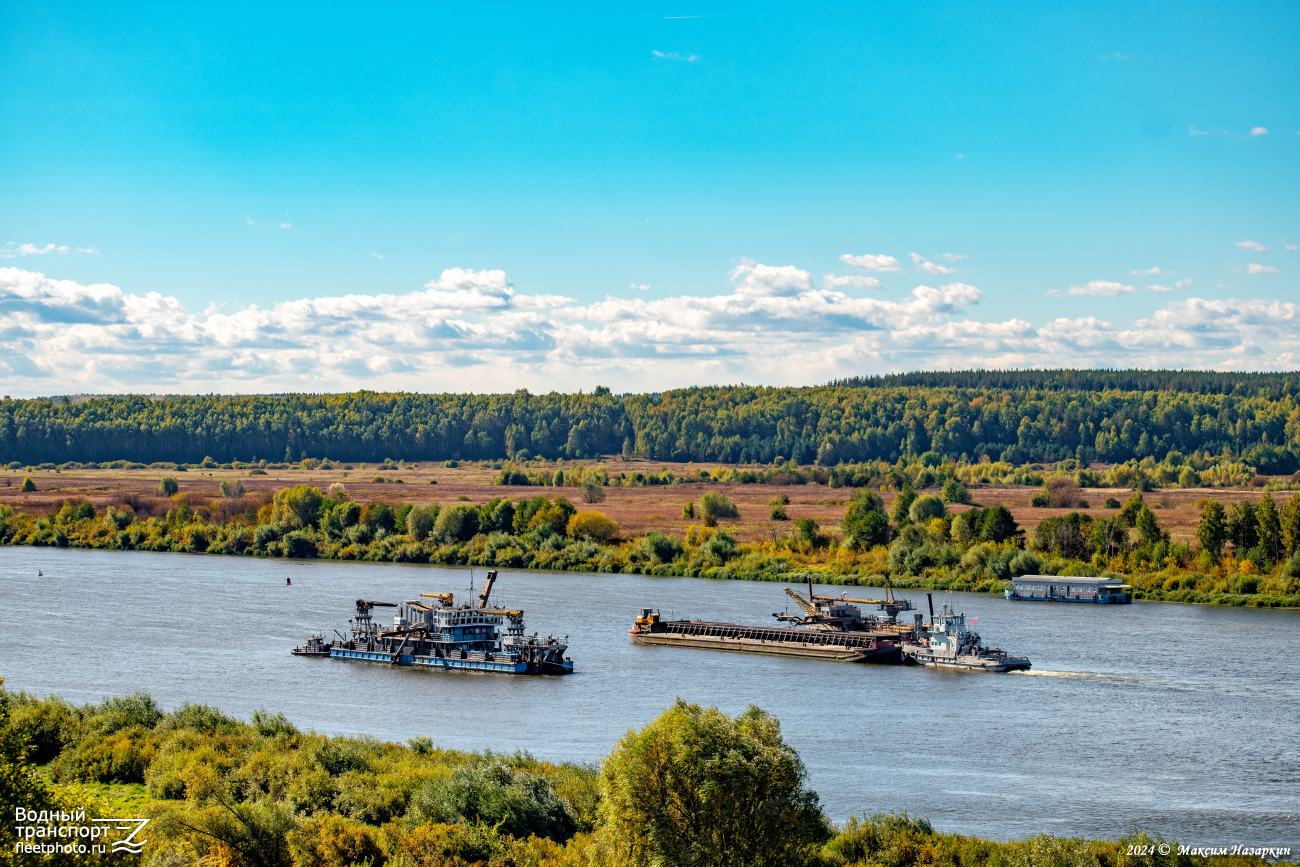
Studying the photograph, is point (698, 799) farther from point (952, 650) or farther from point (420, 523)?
point (420, 523)

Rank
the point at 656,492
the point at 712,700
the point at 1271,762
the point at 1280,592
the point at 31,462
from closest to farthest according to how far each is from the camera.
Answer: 1. the point at 1271,762
2. the point at 712,700
3. the point at 1280,592
4. the point at 656,492
5. the point at 31,462

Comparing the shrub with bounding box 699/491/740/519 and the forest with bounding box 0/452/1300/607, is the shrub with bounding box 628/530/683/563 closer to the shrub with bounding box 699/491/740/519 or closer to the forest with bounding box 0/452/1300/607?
the forest with bounding box 0/452/1300/607

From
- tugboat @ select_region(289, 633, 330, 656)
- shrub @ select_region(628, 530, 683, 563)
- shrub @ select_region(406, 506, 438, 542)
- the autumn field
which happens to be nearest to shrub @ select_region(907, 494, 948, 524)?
the autumn field

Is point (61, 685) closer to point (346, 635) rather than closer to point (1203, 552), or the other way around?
point (346, 635)

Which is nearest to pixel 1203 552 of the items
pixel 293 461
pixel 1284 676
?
pixel 1284 676

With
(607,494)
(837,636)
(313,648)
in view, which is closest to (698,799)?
(313,648)
